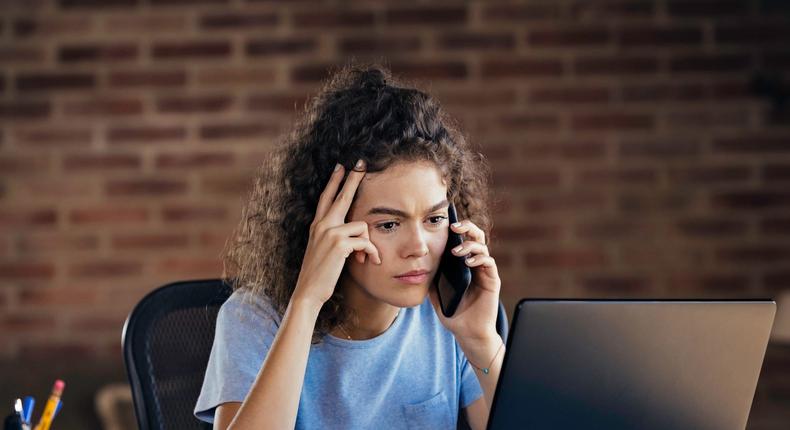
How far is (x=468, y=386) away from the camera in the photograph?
1.68m

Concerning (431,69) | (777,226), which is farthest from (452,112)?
(777,226)

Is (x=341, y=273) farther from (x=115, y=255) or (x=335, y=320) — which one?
(x=115, y=255)

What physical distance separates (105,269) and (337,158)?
1.51 meters

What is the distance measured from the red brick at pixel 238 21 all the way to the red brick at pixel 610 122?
923 millimetres

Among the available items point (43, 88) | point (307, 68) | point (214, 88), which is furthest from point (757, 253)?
point (43, 88)

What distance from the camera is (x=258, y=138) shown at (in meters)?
2.88

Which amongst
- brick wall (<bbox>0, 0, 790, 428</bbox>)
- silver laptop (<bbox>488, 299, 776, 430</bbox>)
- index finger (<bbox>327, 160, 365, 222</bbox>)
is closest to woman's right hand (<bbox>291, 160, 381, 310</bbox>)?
index finger (<bbox>327, 160, 365, 222</bbox>)

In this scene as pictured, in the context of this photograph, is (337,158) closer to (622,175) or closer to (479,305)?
(479,305)

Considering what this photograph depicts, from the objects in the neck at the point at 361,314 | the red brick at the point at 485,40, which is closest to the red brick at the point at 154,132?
the red brick at the point at 485,40

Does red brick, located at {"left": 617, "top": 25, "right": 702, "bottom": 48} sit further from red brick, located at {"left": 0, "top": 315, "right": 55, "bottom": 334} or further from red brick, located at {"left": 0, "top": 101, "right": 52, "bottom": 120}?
red brick, located at {"left": 0, "top": 315, "right": 55, "bottom": 334}

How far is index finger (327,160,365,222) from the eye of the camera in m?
1.50

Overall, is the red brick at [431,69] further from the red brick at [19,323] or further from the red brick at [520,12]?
the red brick at [19,323]

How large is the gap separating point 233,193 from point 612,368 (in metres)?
1.94

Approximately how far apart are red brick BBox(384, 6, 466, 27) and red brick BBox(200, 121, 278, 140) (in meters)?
0.46
